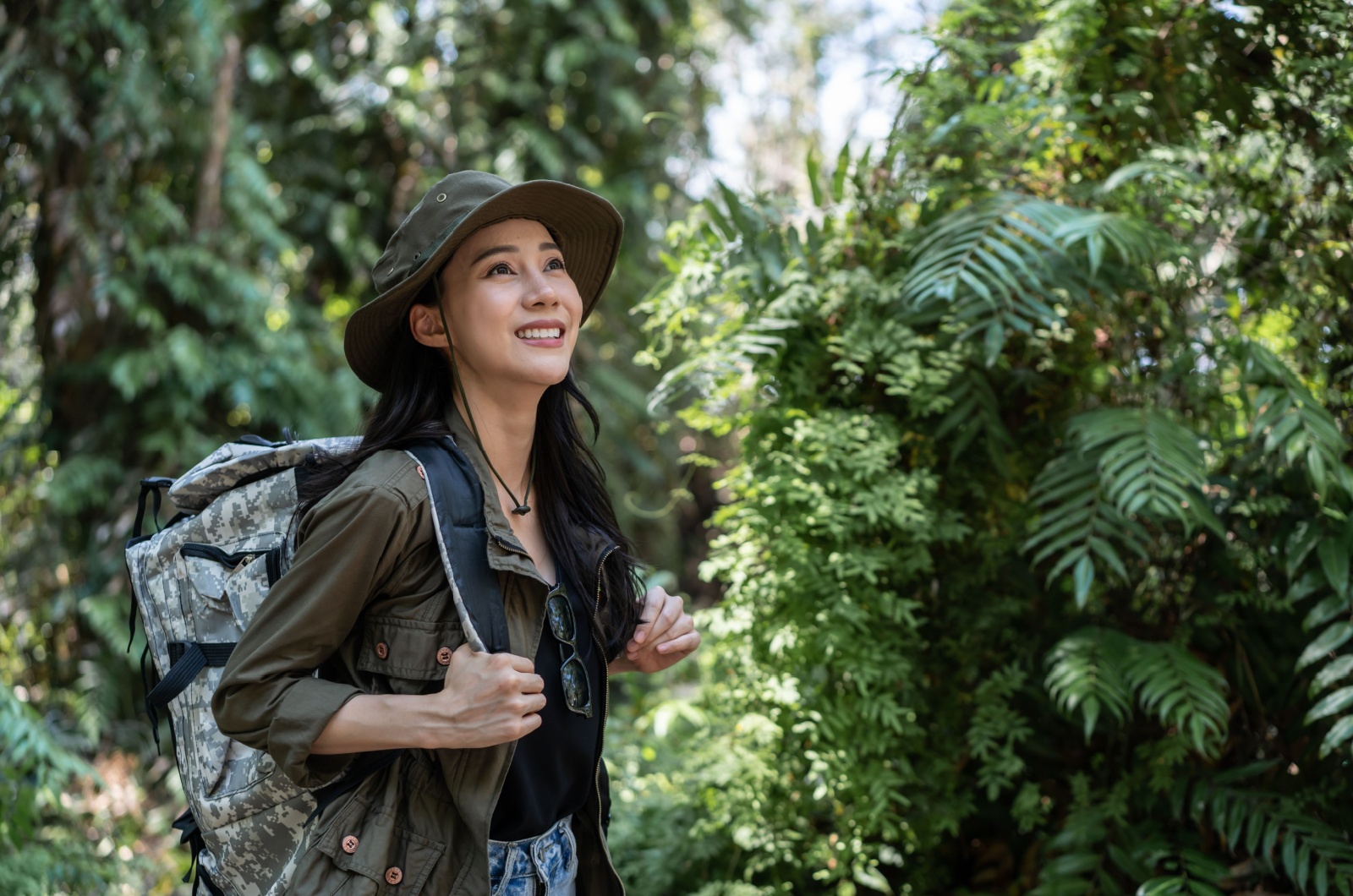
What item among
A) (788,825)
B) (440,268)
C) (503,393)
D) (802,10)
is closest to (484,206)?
(440,268)

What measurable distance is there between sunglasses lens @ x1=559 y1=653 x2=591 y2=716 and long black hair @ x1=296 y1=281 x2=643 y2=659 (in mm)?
117

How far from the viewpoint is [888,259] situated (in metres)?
2.98

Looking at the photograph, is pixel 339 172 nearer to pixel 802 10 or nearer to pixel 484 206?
pixel 484 206

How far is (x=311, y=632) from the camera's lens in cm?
141

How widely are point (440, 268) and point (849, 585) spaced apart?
1.48m

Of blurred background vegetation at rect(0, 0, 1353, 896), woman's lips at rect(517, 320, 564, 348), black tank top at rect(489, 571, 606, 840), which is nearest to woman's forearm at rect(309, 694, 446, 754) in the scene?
black tank top at rect(489, 571, 606, 840)

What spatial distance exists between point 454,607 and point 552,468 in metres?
0.42

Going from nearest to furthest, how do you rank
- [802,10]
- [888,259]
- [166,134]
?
[888,259] < [166,134] < [802,10]

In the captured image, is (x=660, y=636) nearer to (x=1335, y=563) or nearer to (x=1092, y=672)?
(x=1092, y=672)

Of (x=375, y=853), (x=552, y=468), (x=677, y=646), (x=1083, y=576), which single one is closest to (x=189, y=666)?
(x=375, y=853)

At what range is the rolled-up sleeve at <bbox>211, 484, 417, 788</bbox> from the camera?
4.55 ft

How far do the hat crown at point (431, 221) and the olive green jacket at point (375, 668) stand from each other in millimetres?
298

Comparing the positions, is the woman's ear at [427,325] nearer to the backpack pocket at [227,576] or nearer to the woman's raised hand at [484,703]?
the backpack pocket at [227,576]

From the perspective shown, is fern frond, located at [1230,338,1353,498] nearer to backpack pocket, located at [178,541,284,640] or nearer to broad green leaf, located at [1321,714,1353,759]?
broad green leaf, located at [1321,714,1353,759]
